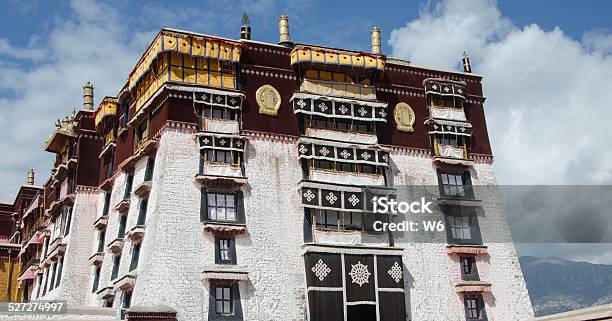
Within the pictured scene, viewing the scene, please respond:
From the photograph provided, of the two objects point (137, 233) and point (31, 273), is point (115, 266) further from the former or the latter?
point (31, 273)

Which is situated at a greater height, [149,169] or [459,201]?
[149,169]

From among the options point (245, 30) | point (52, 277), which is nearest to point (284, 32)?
point (245, 30)

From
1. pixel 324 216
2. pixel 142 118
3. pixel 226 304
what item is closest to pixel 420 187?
pixel 324 216

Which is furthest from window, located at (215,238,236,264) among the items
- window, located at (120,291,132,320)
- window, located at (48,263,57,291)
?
window, located at (48,263,57,291)

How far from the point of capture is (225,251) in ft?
111

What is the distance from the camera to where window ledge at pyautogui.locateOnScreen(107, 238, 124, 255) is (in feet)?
124

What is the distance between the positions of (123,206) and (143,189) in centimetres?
339

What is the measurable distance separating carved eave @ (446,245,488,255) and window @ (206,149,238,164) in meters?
12.3

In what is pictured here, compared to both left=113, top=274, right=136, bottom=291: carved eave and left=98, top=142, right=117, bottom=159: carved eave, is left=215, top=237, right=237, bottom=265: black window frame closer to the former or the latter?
left=113, top=274, right=136, bottom=291: carved eave

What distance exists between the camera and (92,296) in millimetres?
41094

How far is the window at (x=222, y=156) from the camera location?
35.1 metres

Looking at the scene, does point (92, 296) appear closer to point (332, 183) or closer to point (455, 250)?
point (332, 183)

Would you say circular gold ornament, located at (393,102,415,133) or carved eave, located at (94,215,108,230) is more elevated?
circular gold ornament, located at (393,102,415,133)

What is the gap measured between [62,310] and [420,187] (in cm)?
1927
